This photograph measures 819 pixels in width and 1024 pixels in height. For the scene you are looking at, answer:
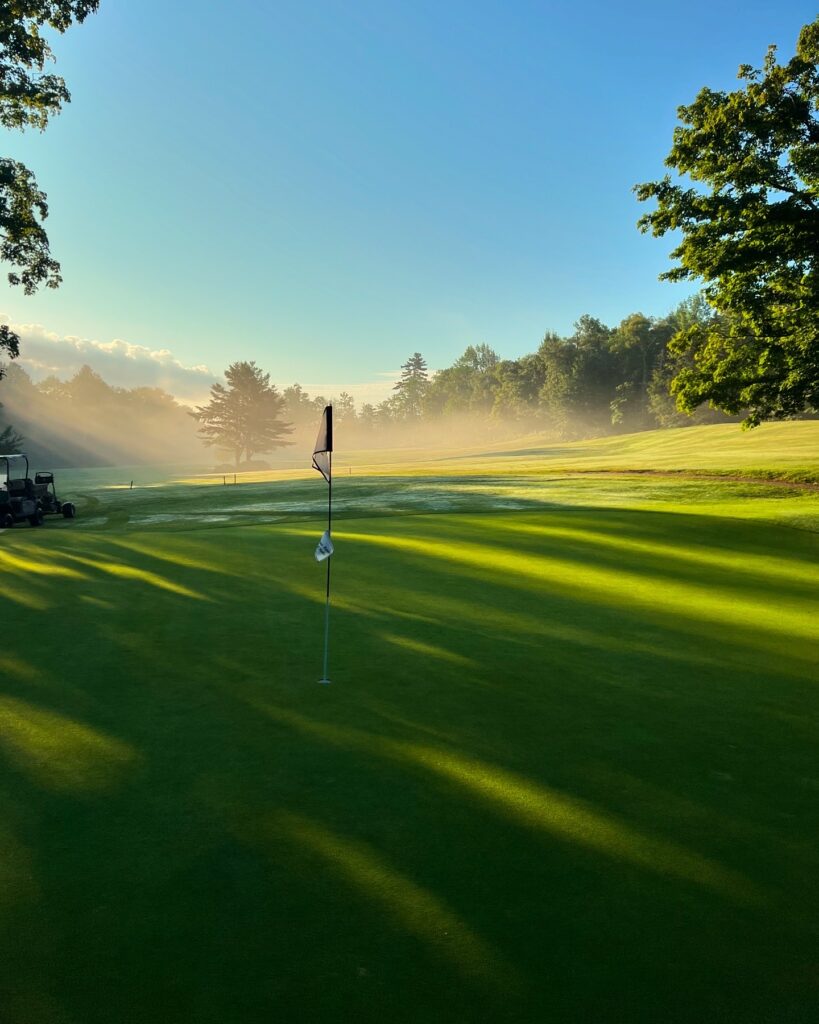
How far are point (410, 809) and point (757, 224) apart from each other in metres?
23.4

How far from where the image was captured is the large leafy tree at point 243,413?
339ft

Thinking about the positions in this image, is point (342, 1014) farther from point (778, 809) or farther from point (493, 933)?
point (778, 809)

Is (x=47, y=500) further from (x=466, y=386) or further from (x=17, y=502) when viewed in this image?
(x=466, y=386)

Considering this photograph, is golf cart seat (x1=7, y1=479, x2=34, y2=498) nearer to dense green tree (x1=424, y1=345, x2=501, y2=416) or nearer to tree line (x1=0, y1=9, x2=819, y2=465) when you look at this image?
tree line (x1=0, y1=9, x2=819, y2=465)

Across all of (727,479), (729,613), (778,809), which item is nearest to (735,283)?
(727,479)

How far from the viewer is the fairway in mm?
2830

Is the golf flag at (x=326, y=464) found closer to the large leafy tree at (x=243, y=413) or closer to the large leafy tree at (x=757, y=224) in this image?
the large leafy tree at (x=757, y=224)

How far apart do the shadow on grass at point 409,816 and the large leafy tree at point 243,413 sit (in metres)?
98.9

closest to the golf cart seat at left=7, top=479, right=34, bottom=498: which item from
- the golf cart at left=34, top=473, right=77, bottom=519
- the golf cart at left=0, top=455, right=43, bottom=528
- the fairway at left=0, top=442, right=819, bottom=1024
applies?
the golf cart at left=0, top=455, right=43, bottom=528

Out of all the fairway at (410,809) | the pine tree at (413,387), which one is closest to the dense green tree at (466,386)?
the pine tree at (413,387)

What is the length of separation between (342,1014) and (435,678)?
407cm

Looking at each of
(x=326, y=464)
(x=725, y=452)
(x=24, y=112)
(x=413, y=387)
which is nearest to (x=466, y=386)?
(x=413, y=387)

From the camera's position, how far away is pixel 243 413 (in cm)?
10394

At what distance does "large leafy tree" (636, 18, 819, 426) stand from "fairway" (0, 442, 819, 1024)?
53.6 feet
